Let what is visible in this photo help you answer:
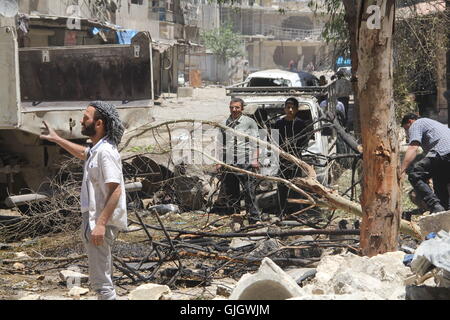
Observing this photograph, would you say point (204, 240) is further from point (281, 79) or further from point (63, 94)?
point (281, 79)

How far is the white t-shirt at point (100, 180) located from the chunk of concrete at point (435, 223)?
8.26 ft

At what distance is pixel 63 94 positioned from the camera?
1033 centimetres

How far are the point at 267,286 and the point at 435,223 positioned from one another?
194 cm

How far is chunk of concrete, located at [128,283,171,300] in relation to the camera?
17.5 feet

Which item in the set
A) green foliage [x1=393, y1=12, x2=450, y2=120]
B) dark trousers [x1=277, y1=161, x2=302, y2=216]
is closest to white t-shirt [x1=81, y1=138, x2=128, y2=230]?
dark trousers [x1=277, y1=161, x2=302, y2=216]

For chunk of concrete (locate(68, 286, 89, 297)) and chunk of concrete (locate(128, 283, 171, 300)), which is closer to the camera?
chunk of concrete (locate(128, 283, 171, 300))

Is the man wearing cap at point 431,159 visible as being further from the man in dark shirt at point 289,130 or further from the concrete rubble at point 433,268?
the concrete rubble at point 433,268

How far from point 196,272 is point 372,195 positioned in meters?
1.74

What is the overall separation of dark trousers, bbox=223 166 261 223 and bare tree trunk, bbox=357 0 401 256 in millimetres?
2285

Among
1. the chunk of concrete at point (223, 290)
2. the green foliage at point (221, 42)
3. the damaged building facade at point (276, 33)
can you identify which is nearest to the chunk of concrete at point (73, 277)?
the chunk of concrete at point (223, 290)

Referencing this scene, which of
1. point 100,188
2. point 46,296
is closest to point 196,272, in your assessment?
point 46,296

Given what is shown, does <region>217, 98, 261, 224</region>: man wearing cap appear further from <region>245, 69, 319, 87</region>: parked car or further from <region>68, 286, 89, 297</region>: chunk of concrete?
<region>245, 69, 319, 87</region>: parked car

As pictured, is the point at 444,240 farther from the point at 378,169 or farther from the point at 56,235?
the point at 56,235

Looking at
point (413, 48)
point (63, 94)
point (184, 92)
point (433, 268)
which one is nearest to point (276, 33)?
point (184, 92)
